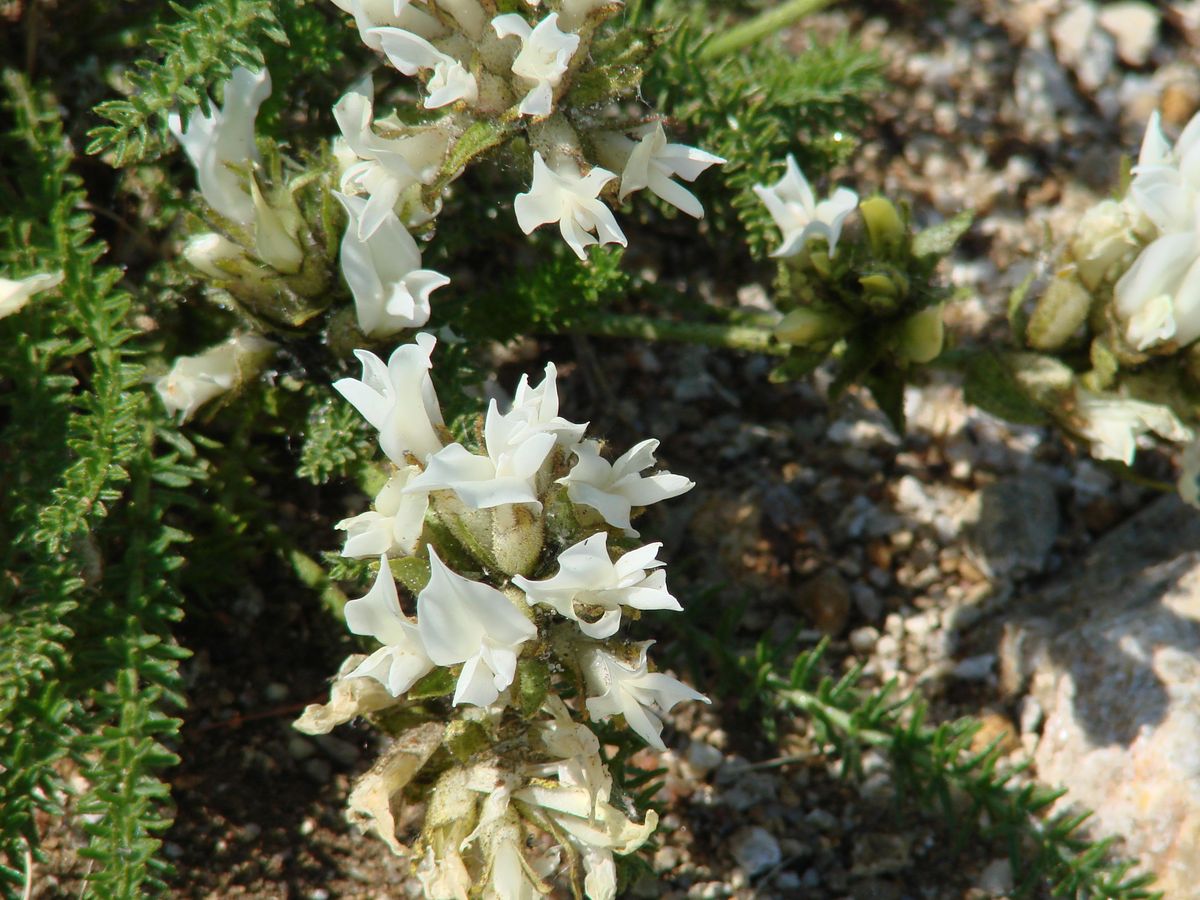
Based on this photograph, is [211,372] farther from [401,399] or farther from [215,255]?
[401,399]

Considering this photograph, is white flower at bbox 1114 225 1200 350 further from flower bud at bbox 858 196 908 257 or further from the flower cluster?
the flower cluster

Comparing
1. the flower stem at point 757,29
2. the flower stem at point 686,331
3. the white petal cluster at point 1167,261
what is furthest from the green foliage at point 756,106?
the white petal cluster at point 1167,261

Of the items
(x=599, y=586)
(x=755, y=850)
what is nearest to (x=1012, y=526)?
→ (x=755, y=850)

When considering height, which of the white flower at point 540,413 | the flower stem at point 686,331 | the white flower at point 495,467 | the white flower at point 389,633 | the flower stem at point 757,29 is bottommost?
the flower stem at point 686,331

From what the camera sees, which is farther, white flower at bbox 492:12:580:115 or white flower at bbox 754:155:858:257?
white flower at bbox 754:155:858:257

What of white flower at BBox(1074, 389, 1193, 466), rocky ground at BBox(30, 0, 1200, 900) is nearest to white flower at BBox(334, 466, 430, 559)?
rocky ground at BBox(30, 0, 1200, 900)

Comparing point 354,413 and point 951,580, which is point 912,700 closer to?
point 951,580

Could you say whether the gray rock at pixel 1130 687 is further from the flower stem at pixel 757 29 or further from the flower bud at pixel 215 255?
the flower bud at pixel 215 255

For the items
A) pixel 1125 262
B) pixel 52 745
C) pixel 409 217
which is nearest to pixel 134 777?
pixel 52 745
